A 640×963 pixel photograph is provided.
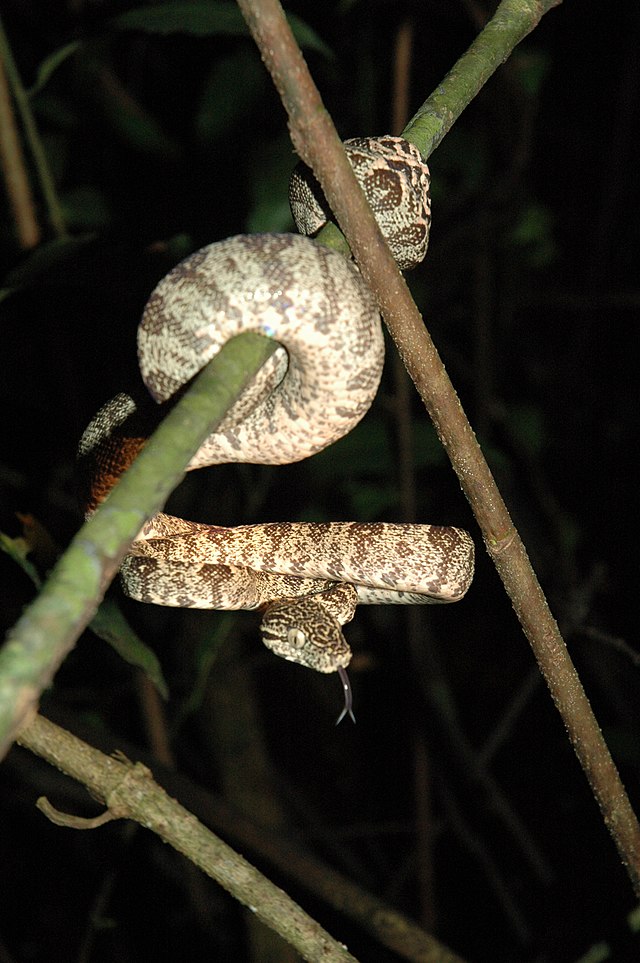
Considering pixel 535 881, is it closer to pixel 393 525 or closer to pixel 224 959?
pixel 224 959

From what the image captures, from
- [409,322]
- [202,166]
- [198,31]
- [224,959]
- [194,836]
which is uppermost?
[198,31]

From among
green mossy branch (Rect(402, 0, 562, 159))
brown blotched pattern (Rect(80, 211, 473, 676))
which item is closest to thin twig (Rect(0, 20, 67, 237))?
brown blotched pattern (Rect(80, 211, 473, 676))

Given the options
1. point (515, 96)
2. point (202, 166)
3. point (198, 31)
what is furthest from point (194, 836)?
point (515, 96)

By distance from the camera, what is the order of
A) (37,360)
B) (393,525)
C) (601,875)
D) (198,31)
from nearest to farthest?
(393,525) < (198,31) < (601,875) < (37,360)

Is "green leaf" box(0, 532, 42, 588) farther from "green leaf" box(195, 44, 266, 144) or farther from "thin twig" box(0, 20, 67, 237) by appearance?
"green leaf" box(195, 44, 266, 144)

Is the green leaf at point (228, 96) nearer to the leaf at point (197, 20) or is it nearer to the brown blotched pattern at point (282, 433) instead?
the leaf at point (197, 20)

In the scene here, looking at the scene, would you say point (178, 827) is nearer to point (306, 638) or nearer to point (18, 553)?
point (306, 638)

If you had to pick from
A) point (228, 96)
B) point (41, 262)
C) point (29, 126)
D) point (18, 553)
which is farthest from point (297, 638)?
point (228, 96)
